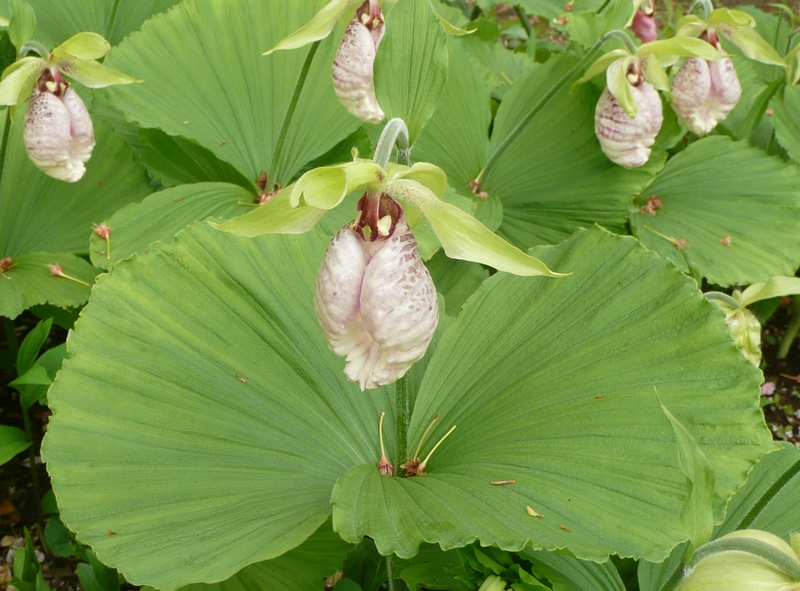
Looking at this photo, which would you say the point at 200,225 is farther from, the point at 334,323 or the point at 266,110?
the point at 266,110

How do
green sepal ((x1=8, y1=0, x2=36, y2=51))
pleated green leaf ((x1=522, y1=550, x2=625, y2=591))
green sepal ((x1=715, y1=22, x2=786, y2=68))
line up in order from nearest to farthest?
pleated green leaf ((x1=522, y1=550, x2=625, y2=591)) → green sepal ((x1=8, y1=0, x2=36, y2=51)) → green sepal ((x1=715, y1=22, x2=786, y2=68))

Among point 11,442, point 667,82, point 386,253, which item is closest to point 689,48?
point 667,82

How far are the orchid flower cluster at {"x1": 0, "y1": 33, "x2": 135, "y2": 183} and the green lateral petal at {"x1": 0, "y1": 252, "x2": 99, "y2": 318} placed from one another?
7.2 inches

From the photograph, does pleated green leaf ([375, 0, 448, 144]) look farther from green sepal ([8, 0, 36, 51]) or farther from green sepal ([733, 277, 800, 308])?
green sepal ([8, 0, 36, 51])

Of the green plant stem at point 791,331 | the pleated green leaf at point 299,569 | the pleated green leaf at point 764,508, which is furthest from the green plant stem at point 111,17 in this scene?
the green plant stem at point 791,331

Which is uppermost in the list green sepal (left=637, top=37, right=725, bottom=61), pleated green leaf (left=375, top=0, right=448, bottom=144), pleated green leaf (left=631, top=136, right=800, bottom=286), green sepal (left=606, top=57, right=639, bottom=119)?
pleated green leaf (left=375, top=0, right=448, bottom=144)

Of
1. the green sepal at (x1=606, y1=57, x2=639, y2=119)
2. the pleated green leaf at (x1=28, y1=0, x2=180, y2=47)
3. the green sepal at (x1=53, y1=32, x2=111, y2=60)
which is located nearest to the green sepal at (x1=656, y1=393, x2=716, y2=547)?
the green sepal at (x1=606, y1=57, x2=639, y2=119)

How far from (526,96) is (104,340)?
1.28 metres

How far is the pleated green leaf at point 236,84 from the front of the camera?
154 centimetres

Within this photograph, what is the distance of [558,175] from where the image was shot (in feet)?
5.61

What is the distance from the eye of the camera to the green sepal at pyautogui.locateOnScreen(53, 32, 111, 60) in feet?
4.24

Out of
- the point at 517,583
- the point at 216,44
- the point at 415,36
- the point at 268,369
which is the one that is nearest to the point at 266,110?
the point at 216,44

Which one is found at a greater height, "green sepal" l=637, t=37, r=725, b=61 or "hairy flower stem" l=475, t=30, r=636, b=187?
"green sepal" l=637, t=37, r=725, b=61

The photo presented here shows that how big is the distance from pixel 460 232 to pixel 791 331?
1.69 metres
